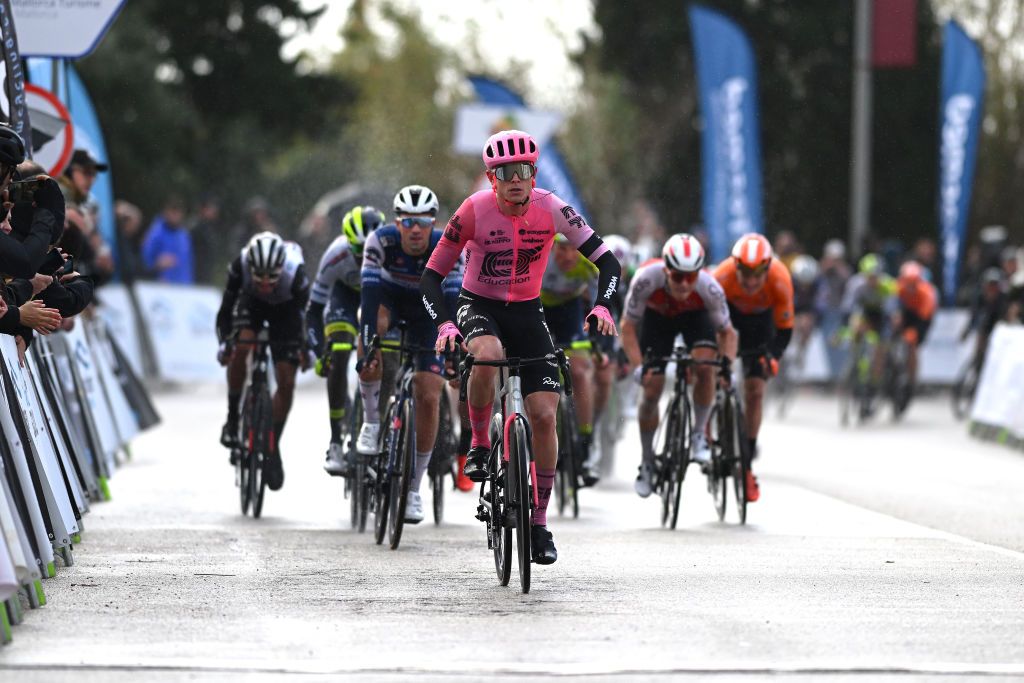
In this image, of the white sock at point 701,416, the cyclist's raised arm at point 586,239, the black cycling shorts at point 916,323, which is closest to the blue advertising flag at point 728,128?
the black cycling shorts at point 916,323

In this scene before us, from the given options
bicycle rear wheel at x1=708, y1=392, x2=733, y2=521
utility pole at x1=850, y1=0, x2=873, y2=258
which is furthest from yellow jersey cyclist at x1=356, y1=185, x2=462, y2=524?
utility pole at x1=850, y1=0, x2=873, y2=258

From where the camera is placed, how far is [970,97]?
3036 centimetres

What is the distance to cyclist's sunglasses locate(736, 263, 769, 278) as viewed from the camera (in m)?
13.4

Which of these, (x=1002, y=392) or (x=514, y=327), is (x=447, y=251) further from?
(x=1002, y=392)

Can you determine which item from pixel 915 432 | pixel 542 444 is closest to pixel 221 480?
pixel 542 444

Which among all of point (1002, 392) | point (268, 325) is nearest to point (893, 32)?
point (1002, 392)

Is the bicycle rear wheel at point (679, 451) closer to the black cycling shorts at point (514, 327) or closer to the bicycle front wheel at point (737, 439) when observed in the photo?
the bicycle front wheel at point (737, 439)

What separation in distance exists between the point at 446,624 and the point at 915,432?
1522cm

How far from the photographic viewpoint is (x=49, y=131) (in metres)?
13.6

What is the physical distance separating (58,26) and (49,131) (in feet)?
2.28

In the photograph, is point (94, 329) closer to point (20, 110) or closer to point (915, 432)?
point (20, 110)

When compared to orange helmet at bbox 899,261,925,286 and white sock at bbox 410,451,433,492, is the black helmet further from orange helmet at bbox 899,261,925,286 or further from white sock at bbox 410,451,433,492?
orange helmet at bbox 899,261,925,286

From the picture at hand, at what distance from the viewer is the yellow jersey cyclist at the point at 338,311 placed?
12.8 meters

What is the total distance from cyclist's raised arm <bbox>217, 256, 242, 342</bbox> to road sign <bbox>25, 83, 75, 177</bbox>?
4.58 feet
